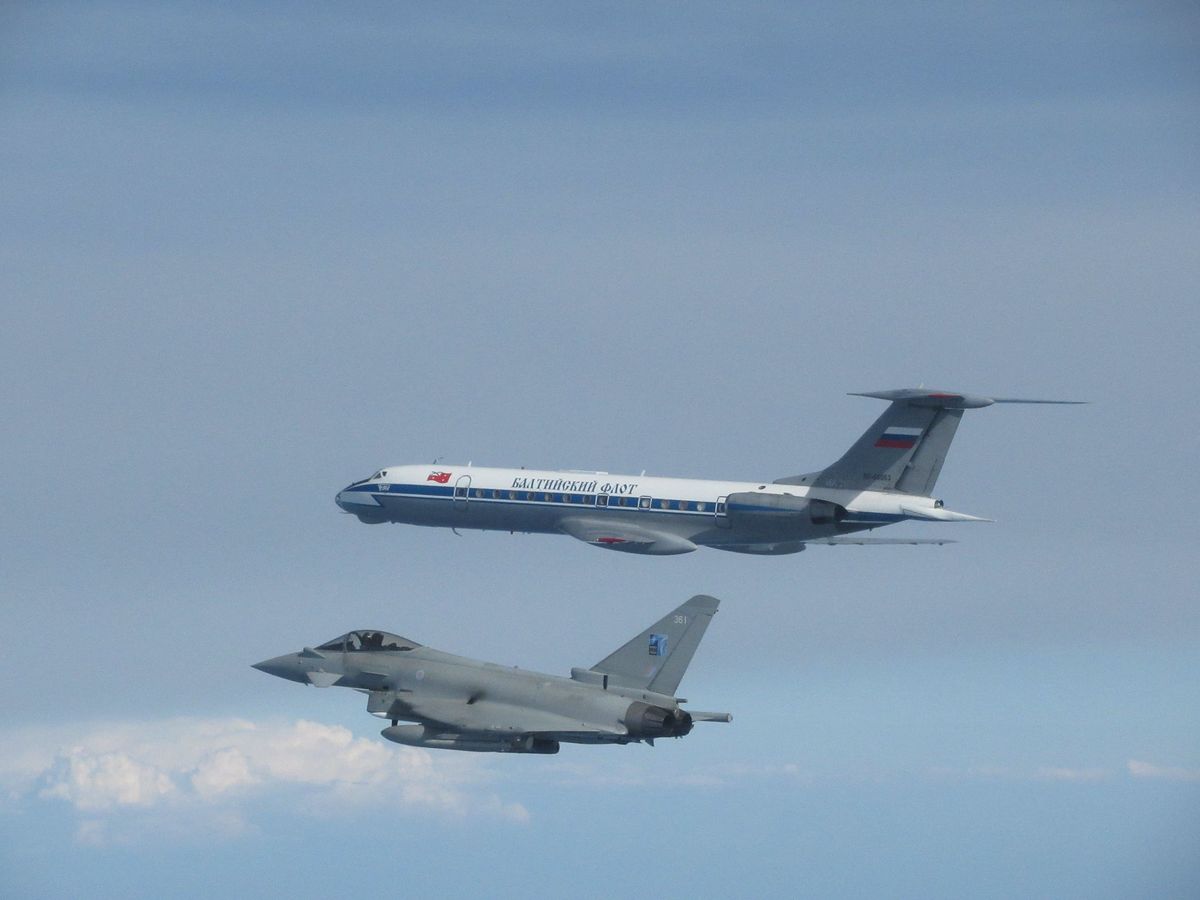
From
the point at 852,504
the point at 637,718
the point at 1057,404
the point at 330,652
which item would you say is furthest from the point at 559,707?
the point at 1057,404

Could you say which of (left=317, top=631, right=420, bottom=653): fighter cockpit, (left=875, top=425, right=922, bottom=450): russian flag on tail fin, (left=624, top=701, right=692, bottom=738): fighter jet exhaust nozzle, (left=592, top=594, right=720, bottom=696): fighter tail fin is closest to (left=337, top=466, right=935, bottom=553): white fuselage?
(left=875, top=425, right=922, bottom=450): russian flag on tail fin

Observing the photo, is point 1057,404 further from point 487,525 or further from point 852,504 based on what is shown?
point 487,525

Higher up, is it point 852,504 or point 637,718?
point 852,504

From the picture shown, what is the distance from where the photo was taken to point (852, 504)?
135750 millimetres

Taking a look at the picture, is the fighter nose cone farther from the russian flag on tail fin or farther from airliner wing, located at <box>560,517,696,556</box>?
the russian flag on tail fin

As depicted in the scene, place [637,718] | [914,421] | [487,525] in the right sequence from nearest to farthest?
[637,718]
[914,421]
[487,525]

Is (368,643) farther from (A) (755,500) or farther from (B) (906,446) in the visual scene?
(B) (906,446)

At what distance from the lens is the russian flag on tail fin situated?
445 ft

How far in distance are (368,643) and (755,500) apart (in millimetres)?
22538

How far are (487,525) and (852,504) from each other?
22.5 meters

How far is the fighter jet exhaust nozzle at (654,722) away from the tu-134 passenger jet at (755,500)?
1933cm

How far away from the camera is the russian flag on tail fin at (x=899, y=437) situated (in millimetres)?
135500

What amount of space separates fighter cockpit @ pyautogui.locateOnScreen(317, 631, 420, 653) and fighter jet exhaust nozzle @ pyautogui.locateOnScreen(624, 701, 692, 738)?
550 inches

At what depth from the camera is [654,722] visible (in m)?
119
